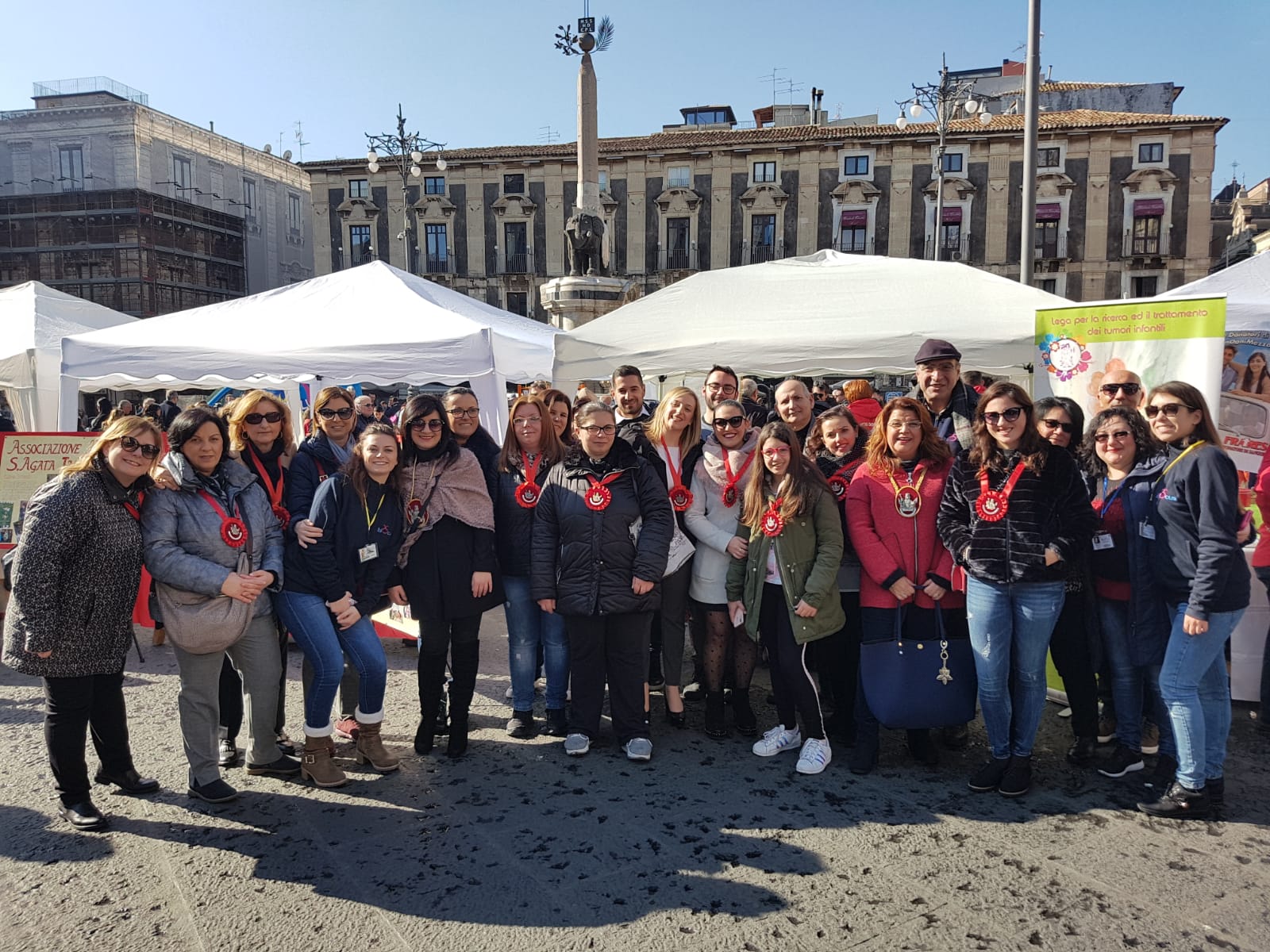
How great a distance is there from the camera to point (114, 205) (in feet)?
131

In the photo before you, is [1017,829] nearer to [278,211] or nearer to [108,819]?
[108,819]

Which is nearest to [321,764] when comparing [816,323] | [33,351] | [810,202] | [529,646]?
[529,646]

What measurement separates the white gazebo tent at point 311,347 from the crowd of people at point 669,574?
Answer: 8.89 feet

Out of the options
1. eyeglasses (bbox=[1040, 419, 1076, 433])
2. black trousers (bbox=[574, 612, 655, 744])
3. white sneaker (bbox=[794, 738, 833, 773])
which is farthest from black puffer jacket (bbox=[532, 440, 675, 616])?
eyeglasses (bbox=[1040, 419, 1076, 433])

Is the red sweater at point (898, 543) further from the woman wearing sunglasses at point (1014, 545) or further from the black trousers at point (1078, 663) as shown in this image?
the black trousers at point (1078, 663)

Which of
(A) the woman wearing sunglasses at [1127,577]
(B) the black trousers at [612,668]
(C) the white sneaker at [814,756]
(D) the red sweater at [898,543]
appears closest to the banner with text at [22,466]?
(B) the black trousers at [612,668]

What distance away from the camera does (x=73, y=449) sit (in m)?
6.74

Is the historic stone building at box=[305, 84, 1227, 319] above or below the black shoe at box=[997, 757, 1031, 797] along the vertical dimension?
above

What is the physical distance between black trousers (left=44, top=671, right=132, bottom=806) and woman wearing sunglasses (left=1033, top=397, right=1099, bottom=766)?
4.34 meters

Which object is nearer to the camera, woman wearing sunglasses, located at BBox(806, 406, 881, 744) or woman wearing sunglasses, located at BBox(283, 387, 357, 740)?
woman wearing sunglasses, located at BBox(283, 387, 357, 740)

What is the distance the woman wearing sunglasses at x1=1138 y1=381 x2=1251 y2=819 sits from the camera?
339 cm

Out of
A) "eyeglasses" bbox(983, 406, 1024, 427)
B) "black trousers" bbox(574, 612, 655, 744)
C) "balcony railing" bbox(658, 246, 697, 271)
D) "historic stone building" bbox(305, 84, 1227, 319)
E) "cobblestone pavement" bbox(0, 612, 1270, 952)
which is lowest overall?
"cobblestone pavement" bbox(0, 612, 1270, 952)

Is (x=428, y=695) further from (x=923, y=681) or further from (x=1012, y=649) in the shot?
(x=1012, y=649)

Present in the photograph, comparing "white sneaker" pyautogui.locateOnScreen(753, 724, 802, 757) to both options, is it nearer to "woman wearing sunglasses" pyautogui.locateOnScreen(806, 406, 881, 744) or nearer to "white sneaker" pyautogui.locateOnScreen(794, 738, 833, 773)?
"white sneaker" pyautogui.locateOnScreen(794, 738, 833, 773)
